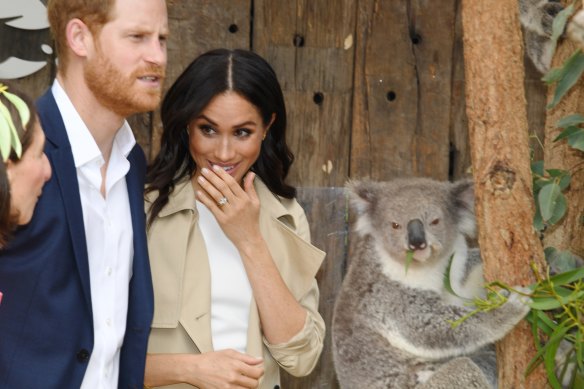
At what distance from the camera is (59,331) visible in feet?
6.25

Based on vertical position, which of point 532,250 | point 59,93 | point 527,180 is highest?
point 59,93

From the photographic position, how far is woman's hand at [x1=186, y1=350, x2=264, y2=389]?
2.27 metres

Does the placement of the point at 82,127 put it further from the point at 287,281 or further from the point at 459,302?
the point at 459,302

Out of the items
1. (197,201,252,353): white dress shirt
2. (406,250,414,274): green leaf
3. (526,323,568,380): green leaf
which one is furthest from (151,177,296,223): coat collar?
(526,323,568,380): green leaf

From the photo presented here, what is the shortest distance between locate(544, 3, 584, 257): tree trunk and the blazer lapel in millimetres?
1434

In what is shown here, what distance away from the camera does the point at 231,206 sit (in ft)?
7.84

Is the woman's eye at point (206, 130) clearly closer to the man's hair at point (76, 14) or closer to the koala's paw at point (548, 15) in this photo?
the man's hair at point (76, 14)

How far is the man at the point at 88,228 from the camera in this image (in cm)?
187

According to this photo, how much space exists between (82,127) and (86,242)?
0.28m

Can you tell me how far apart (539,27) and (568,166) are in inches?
23.3

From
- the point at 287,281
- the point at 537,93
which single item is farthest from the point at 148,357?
the point at 537,93

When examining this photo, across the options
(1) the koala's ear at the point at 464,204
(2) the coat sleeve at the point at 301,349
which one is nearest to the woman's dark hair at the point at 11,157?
(2) the coat sleeve at the point at 301,349

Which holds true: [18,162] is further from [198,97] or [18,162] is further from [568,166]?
[568,166]

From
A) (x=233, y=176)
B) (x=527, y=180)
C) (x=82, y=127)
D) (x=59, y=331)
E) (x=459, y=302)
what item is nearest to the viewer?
(x=59, y=331)
